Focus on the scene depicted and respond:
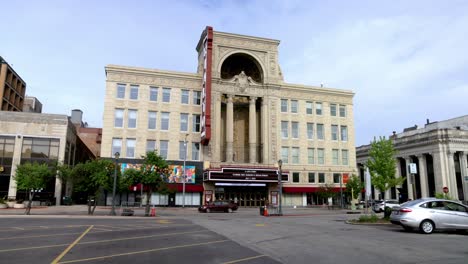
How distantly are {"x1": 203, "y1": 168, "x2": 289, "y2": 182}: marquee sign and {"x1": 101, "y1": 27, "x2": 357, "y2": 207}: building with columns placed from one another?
14 cm

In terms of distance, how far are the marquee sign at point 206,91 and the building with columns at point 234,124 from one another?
0.46ft

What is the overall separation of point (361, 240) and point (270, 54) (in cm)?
4497

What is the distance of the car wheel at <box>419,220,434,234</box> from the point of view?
1666 cm

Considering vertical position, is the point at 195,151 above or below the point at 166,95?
below

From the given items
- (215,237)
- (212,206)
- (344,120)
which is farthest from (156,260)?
(344,120)

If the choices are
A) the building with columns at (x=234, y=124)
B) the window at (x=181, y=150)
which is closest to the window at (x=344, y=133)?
the building with columns at (x=234, y=124)

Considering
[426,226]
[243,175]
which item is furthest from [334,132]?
[426,226]

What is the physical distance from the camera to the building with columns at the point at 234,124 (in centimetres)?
4916

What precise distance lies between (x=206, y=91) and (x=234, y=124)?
9.33 metres

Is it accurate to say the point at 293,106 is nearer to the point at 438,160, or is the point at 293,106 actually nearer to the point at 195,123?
the point at 195,123

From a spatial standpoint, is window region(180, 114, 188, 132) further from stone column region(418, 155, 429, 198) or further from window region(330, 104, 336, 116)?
stone column region(418, 155, 429, 198)

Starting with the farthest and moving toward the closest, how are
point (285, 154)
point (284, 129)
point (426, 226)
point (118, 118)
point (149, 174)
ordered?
point (284, 129)
point (285, 154)
point (118, 118)
point (149, 174)
point (426, 226)

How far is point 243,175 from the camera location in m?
49.8

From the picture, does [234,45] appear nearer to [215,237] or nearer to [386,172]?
[386,172]
